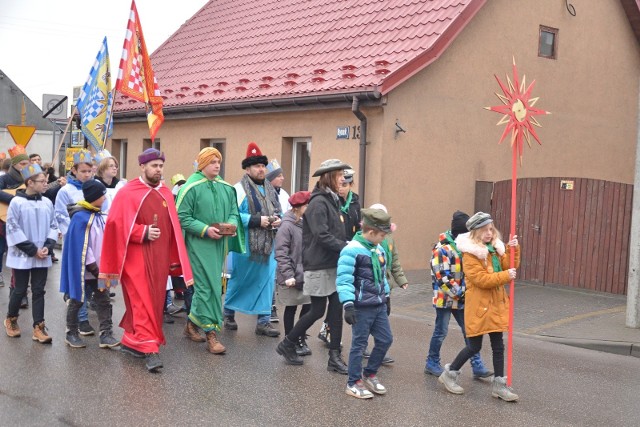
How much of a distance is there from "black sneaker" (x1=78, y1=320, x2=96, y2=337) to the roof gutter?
6.79 metres

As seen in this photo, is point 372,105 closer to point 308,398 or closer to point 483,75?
point 483,75

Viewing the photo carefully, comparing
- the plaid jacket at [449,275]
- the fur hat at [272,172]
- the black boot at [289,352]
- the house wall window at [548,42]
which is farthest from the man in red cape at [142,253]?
the house wall window at [548,42]

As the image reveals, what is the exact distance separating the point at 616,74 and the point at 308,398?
45.7 feet

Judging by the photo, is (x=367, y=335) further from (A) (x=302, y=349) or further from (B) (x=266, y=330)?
(B) (x=266, y=330)

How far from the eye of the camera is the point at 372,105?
1430cm

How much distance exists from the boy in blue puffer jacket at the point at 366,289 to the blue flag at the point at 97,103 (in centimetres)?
798

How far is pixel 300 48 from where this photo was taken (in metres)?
17.9

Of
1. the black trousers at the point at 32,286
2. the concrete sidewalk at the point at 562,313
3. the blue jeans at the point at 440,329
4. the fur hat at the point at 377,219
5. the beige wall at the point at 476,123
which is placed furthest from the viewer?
the beige wall at the point at 476,123

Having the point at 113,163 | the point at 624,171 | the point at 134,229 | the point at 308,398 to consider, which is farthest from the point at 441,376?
the point at 624,171

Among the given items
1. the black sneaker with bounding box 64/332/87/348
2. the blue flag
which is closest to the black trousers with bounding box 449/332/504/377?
the black sneaker with bounding box 64/332/87/348

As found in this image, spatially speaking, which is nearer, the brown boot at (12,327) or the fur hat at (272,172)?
the brown boot at (12,327)

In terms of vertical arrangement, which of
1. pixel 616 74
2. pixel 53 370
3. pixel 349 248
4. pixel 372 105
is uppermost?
pixel 616 74

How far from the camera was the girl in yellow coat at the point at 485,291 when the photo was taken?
6.80m

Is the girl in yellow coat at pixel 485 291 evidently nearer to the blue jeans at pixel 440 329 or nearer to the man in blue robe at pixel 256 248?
the blue jeans at pixel 440 329
